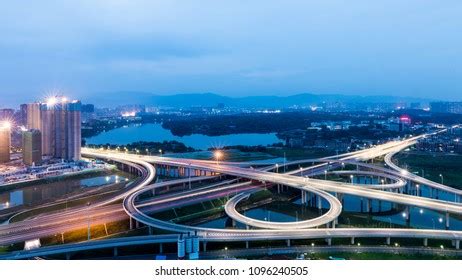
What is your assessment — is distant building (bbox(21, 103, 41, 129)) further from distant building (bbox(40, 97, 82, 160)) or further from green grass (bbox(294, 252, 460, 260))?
green grass (bbox(294, 252, 460, 260))

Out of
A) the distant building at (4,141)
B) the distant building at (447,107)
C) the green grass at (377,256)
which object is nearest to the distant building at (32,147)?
the distant building at (4,141)

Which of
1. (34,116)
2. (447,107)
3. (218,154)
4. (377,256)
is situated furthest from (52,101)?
(447,107)

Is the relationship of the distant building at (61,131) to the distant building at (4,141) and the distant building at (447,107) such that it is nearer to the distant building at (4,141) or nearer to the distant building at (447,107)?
the distant building at (4,141)

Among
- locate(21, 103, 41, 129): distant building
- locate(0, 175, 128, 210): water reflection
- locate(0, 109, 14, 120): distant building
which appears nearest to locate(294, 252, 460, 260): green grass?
locate(0, 175, 128, 210): water reflection

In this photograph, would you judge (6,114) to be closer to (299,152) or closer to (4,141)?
(4,141)
